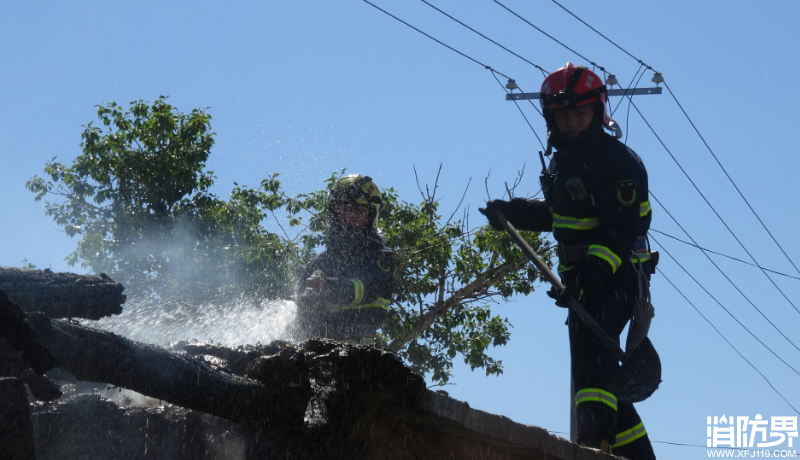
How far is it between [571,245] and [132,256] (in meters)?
9.83

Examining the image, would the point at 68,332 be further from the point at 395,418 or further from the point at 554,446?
the point at 554,446

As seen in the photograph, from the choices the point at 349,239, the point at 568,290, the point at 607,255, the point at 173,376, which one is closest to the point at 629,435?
the point at 568,290

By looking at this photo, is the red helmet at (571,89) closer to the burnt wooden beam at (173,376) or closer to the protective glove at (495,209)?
the protective glove at (495,209)

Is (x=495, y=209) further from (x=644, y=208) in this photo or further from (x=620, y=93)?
(x=620, y=93)

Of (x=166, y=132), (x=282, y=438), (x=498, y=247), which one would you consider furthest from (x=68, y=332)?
(x=166, y=132)

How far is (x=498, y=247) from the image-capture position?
12742 millimetres

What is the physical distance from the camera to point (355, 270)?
6.07m

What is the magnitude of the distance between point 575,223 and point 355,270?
1.88 metres

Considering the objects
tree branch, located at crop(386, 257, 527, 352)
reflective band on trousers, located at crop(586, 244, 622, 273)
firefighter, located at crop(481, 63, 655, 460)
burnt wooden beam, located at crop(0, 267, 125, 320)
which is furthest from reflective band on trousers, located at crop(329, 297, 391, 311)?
tree branch, located at crop(386, 257, 527, 352)

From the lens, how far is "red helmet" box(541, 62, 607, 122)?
487 cm

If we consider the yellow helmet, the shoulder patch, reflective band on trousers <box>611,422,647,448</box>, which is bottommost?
reflective band on trousers <box>611,422,647,448</box>

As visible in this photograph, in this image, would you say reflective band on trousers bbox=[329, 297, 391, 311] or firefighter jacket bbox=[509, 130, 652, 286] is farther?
reflective band on trousers bbox=[329, 297, 391, 311]

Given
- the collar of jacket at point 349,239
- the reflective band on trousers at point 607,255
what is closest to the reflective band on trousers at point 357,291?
the collar of jacket at point 349,239

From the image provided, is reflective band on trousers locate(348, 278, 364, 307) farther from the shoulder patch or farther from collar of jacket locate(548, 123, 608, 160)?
the shoulder patch
